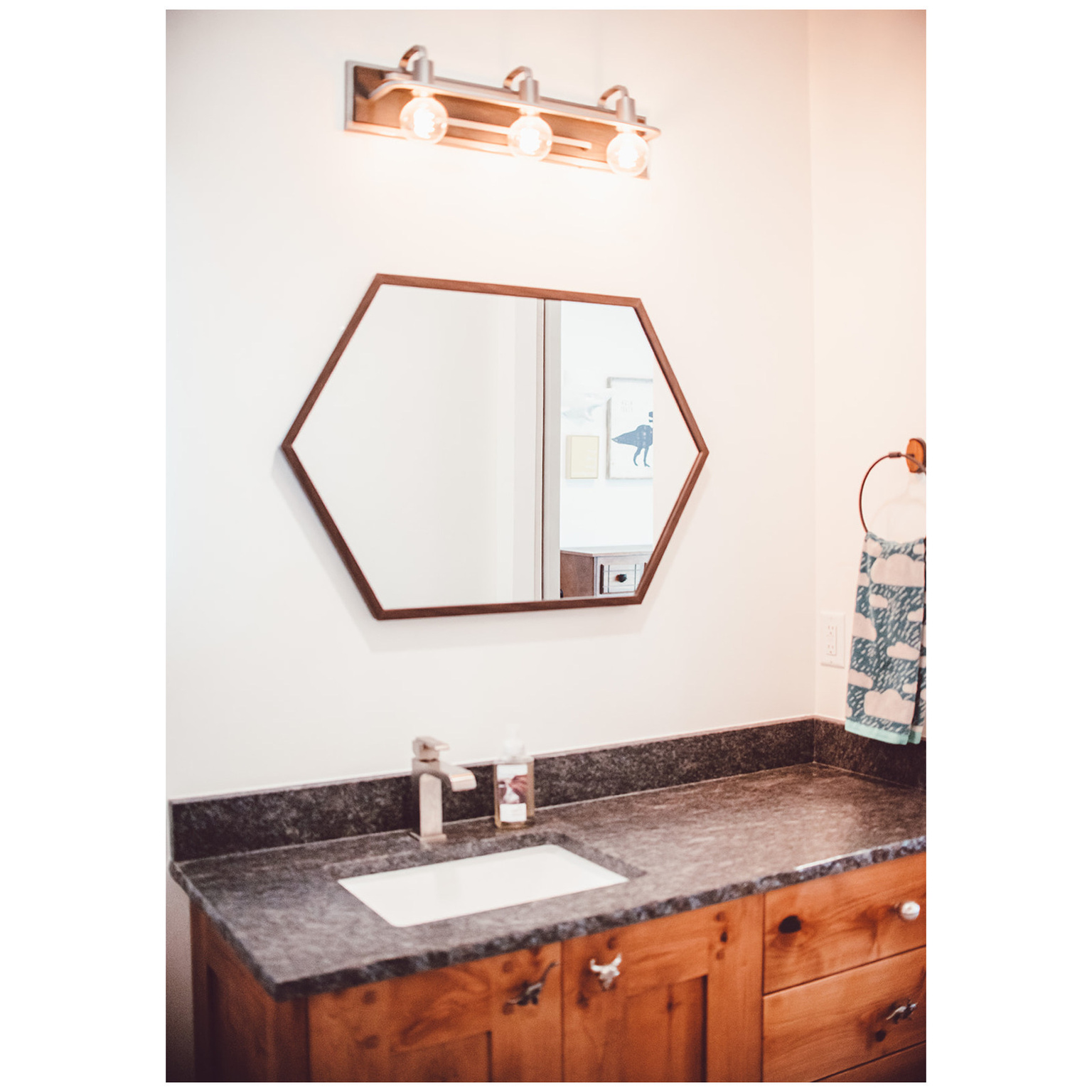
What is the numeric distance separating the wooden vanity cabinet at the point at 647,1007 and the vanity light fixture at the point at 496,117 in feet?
4.40

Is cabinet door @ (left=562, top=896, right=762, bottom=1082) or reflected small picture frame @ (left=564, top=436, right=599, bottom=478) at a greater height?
reflected small picture frame @ (left=564, top=436, right=599, bottom=478)

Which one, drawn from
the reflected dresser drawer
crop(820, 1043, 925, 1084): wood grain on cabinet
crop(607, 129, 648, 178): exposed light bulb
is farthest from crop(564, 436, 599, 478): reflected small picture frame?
crop(820, 1043, 925, 1084): wood grain on cabinet

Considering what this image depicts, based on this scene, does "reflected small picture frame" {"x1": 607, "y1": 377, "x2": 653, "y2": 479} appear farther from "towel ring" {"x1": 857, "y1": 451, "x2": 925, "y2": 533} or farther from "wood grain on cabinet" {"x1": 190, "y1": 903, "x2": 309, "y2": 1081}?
"wood grain on cabinet" {"x1": 190, "y1": 903, "x2": 309, "y2": 1081}

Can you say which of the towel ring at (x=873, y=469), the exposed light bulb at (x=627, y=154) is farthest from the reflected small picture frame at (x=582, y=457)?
the towel ring at (x=873, y=469)

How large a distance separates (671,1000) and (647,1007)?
0.05 metres

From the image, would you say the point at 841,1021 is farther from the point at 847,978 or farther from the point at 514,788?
the point at 514,788

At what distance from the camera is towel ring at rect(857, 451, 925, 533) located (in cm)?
198

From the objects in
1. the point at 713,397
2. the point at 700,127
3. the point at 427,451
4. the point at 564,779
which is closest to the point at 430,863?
the point at 564,779

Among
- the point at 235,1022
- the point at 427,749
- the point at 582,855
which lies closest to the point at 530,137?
the point at 427,749

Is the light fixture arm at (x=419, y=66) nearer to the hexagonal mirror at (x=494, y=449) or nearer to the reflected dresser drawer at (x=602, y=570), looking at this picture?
the hexagonal mirror at (x=494, y=449)

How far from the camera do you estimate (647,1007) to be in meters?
1.42
